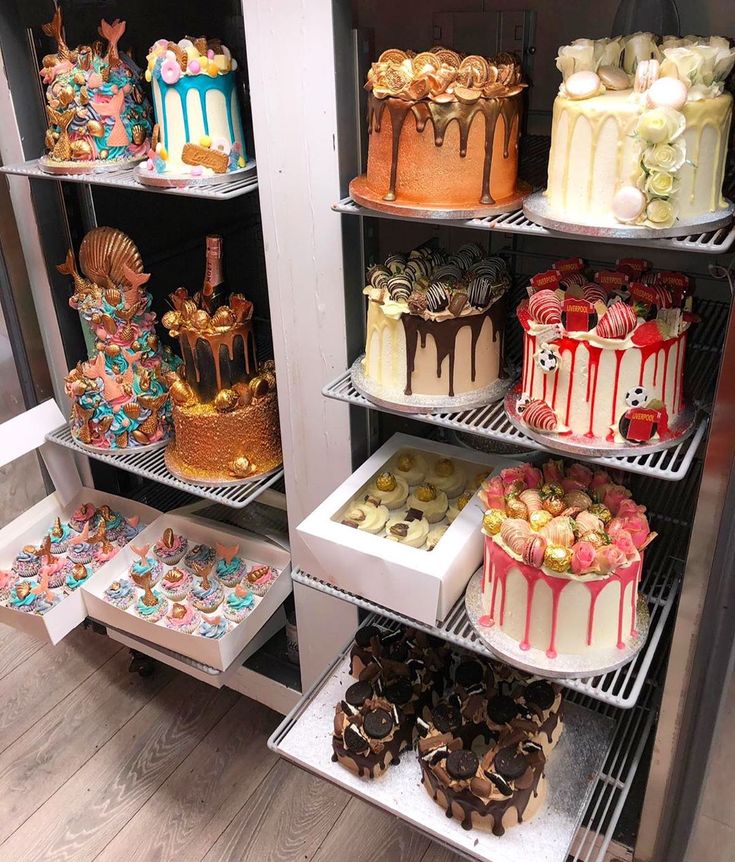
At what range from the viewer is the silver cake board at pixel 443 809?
1495mm

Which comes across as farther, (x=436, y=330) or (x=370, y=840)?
(x=370, y=840)

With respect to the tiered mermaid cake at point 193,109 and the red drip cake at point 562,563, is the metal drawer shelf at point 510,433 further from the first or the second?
the tiered mermaid cake at point 193,109

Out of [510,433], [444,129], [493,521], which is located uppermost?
[444,129]

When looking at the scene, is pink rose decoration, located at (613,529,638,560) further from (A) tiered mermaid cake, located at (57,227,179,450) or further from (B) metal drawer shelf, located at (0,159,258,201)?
(A) tiered mermaid cake, located at (57,227,179,450)

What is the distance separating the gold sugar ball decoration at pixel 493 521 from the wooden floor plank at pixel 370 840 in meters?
0.93

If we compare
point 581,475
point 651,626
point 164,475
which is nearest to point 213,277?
point 164,475

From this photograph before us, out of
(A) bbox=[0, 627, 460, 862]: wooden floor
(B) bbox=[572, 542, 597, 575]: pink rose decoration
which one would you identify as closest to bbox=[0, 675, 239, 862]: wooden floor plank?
(A) bbox=[0, 627, 460, 862]: wooden floor

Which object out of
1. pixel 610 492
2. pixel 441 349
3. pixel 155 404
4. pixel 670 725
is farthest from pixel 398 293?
pixel 670 725

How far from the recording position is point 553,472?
1518 mm

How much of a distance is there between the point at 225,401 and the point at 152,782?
42.2 inches

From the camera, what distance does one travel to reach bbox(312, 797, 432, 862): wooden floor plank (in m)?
1.95

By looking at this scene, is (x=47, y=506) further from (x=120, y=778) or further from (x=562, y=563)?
(x=562, y=563)

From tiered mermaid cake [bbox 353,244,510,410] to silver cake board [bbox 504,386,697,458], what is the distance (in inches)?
6.5

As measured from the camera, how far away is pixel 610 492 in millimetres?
1454
